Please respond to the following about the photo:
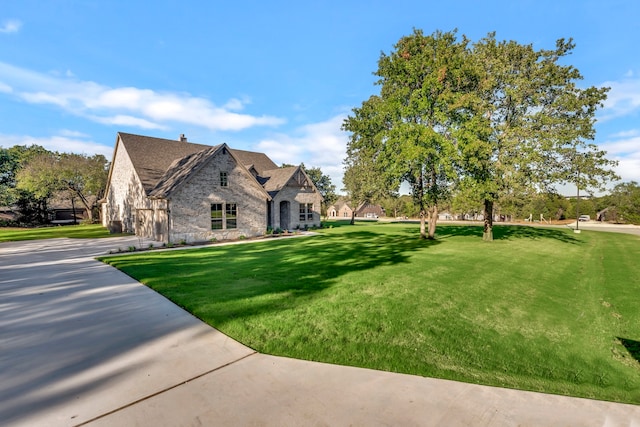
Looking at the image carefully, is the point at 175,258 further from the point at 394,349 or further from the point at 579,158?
the point at 579,158

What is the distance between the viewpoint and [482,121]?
19484 millimetres

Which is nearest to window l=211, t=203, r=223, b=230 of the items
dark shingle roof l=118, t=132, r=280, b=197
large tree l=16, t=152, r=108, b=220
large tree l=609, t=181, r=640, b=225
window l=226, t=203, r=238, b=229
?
window l=226, t=203, r=238, b=229

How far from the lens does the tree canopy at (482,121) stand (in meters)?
18.5

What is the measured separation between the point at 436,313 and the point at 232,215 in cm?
1857

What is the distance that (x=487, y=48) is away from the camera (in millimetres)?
20766

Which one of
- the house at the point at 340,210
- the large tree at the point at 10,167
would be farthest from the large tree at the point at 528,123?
the house at the point at 340,210

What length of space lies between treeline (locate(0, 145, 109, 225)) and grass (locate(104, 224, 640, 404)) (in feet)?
116

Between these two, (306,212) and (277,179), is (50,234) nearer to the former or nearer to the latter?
(277,179)

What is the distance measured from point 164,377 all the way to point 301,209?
89.4 feet

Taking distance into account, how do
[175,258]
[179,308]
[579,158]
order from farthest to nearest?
[579,158]
[175,258]
[179,308]

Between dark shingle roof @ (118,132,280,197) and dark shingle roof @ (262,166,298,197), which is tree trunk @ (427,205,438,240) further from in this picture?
dark shingle roof @ (118,132,280,197)

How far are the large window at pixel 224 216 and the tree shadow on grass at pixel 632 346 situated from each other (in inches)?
842

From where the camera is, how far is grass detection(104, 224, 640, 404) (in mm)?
4594

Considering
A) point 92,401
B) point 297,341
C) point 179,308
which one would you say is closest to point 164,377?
point 92,401
